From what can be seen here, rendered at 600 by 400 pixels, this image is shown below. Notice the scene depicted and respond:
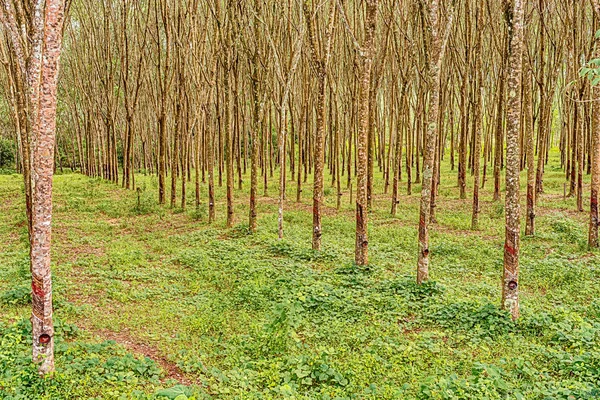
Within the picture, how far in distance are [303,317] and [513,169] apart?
3595 mm

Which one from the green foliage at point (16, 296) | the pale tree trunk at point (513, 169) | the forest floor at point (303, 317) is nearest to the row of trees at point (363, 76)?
the pale tree trunk at point (513, 169)

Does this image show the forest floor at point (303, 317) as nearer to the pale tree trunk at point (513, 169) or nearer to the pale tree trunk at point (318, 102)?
the pale tree trunk at point (513, 169)

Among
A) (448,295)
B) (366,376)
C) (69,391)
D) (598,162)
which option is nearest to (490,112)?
(598,162)

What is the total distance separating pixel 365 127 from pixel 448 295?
10.8 feet

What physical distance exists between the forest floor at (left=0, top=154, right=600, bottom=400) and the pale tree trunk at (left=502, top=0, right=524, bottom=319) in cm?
32

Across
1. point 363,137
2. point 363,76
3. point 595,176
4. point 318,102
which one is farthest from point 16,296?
point 595,176

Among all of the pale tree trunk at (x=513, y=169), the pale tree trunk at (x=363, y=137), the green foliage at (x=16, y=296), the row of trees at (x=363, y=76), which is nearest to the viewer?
the pale tree trunk at (x=513, y=169)

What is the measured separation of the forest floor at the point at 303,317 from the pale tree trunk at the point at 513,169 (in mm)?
322

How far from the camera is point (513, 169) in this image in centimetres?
619

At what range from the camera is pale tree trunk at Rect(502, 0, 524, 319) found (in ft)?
19.7

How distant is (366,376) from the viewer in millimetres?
4828

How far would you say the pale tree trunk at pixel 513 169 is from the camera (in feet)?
19.7

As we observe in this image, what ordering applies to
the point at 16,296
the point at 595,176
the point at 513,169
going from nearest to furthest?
the point at 513,169
the point at 16,296
the point at 595,176

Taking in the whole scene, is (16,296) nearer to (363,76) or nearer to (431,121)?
(363,76)
